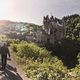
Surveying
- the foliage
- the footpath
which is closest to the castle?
the foliage

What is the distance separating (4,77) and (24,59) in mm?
5755

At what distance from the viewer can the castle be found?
71.0m

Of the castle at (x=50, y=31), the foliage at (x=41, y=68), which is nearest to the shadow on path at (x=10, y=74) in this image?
the foliage at (x=41, y=68)

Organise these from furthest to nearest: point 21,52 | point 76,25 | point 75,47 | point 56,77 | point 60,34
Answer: point 76,25 < point 60,34 < point 75,47 < point 21,52 < point 56,77

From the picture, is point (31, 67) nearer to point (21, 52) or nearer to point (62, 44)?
point (21, 52)

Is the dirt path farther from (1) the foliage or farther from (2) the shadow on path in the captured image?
(1) the foliage

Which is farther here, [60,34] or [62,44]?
[60,34]

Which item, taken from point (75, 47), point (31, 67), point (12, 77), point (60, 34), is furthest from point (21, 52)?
point (60, 34)

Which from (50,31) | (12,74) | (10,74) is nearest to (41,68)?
(12,74)

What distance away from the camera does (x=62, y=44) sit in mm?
62000

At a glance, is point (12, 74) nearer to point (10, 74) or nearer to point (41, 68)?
point (10, 74)

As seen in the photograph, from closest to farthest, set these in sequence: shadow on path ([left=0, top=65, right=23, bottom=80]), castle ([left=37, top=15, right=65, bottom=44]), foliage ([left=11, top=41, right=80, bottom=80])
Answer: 1. foliage ([left=11, top=41, right=80, bottom=80])
2. shadow on path ([left=0, top=65, right=23, bottom=80])
3. castle ([left=37, top=15, right=65, bottom=44])

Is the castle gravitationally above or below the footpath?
below

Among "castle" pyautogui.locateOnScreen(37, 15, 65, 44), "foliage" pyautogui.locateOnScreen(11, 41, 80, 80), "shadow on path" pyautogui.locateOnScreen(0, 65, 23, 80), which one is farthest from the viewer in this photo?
"castle" pyautogui.locateOnScreen(37, 15, 65, 44)
